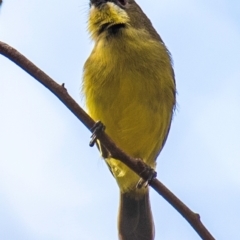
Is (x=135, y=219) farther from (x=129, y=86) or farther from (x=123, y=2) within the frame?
(x=123, y=2)

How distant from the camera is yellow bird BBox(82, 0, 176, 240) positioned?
13.4 ft

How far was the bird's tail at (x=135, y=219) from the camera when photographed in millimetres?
4547

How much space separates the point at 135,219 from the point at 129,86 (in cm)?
134

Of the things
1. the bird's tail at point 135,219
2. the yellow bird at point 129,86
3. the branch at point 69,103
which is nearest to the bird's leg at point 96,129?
the branch at point 69,103

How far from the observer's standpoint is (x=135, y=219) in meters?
4.82

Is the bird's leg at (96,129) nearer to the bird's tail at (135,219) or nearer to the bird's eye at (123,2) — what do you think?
the bird's tail at (135,219)

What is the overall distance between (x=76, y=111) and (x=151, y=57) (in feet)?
5.96

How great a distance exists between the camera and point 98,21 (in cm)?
450

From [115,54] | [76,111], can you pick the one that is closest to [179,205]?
[76,111]

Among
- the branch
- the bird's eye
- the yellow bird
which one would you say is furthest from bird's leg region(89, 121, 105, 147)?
the bird's eye

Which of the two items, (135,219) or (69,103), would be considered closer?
(69,103)

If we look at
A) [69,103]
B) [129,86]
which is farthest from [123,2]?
[69,103]

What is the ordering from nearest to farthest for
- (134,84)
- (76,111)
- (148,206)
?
1. (76,111)
2. (134,84)
3. (148,206)

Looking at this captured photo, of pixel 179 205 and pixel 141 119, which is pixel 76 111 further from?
pixel 141 119
